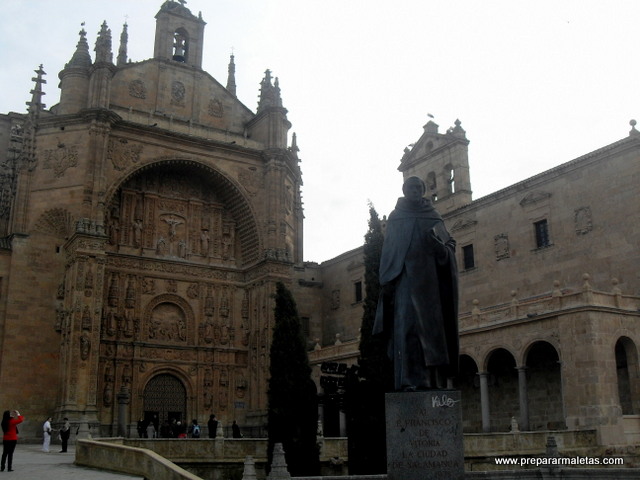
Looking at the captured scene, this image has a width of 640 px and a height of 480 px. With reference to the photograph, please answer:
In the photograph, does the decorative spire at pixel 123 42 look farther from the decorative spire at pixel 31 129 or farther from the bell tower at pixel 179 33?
the decorative spire at pixel 31 129

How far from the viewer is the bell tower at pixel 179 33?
120 ft

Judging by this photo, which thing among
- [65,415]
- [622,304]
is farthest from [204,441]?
[622,304]

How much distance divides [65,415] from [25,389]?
2676 millimetres

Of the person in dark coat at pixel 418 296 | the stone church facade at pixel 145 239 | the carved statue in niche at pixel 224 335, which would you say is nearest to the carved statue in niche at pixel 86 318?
the stone church facade at pixel 145 239

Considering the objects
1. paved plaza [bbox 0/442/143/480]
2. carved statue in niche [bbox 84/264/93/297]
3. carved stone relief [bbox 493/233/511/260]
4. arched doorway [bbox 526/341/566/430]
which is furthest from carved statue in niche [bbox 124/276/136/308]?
arched doorway [bbox 526/341/566/430]

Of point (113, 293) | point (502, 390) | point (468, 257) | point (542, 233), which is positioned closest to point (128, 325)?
point (113, 293)

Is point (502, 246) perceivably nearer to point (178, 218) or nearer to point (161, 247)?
point (178, 218)

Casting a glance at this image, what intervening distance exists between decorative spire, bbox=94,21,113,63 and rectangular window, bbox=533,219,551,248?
20.3m

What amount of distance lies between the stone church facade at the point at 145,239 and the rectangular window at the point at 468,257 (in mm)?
8341

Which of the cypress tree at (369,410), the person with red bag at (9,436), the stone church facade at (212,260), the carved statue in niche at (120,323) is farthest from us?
the carved statue in niche at (120,323)

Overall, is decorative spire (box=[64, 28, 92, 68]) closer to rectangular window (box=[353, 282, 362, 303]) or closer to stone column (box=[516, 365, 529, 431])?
rectangular window (box=[353, 282, 362, 303])

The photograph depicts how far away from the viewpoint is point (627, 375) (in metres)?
24.7

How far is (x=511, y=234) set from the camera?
31.0 m

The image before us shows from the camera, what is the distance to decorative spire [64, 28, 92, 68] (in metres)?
32.3
